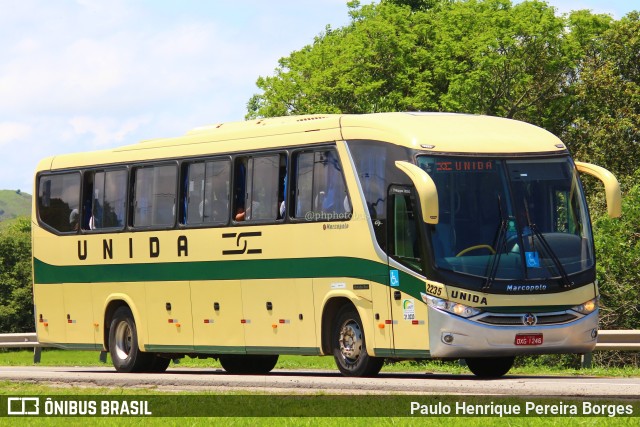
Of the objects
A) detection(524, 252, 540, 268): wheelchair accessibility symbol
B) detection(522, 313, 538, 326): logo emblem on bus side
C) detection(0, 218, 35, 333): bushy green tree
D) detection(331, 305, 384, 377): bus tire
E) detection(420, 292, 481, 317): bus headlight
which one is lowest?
detection(0, 218, 35, 333): bushy green tree

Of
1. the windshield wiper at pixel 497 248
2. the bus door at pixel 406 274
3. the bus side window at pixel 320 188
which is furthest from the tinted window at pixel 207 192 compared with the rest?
the windshield wiper at pixel 497 248

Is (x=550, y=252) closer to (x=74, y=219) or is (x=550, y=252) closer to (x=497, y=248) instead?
(x=497, y=248)

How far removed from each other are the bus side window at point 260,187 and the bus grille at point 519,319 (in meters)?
4.25

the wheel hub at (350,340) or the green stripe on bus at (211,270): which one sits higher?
the green stripe on bus at (211,270)

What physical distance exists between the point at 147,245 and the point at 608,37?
37654 millimetres

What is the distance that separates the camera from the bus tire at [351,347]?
20188 mm

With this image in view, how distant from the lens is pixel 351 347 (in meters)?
20.5

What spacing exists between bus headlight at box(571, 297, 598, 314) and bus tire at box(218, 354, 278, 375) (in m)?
7.13

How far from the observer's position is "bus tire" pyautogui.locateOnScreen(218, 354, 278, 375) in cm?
2512

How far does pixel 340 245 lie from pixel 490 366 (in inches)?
117

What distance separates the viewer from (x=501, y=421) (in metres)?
12.9

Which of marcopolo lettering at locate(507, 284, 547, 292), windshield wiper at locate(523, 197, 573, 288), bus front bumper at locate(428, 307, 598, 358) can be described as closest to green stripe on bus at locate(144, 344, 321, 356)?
bus front bumper at locate(428, 307, 598, 358)

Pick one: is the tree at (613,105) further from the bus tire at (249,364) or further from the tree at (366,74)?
the bus tire at (249,364)

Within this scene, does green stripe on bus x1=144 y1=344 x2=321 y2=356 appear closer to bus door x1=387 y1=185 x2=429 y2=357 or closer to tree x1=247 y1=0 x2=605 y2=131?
bus door x1=387 y1=185 x2=429 y2=357
